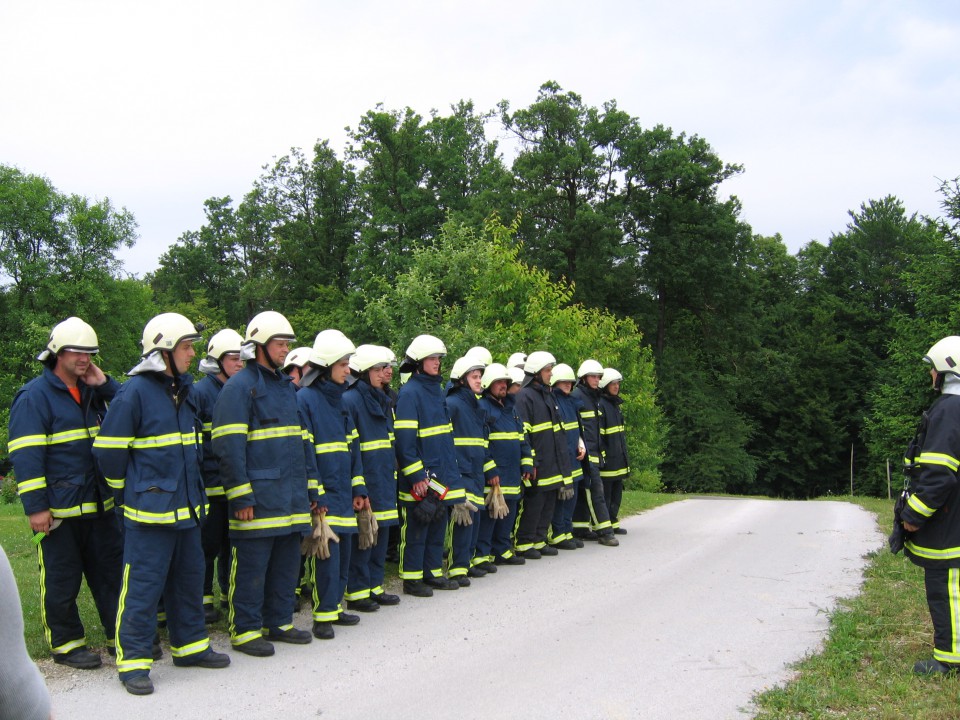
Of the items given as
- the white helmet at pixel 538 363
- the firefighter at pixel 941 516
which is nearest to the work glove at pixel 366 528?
the white helmet at pixel 538 363

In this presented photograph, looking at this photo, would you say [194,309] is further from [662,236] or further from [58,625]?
[58,625]

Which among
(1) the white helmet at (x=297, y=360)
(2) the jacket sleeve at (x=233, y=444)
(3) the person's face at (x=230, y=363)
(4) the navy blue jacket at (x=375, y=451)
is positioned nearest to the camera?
(2) the jacket sleeve at (x=233, y=444)

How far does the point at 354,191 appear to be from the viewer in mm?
51250

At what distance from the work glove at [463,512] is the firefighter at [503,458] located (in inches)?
35.2

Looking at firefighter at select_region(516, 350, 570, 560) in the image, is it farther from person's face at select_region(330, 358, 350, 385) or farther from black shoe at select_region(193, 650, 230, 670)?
black shoe at select_region(193, 650, 230, 670)

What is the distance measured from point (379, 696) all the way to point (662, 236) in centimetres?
3832

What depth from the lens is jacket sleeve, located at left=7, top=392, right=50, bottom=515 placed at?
5.86m

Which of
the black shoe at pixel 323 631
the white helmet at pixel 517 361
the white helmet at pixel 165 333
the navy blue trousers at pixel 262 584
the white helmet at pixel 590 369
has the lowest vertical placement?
the black shoe at pixel 323 631

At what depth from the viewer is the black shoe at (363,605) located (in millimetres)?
8000

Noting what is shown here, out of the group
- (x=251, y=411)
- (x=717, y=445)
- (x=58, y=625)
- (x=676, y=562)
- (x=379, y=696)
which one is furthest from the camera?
(x=717, y=445)

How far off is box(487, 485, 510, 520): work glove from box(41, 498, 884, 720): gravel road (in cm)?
72

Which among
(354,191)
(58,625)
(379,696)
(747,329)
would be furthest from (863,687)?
(354,191)

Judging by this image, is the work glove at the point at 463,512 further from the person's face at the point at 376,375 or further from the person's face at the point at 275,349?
the person's face at the point at 275,349

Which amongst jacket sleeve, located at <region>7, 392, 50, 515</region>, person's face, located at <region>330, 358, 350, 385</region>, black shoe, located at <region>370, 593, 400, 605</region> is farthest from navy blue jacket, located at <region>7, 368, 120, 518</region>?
black shoe, located at <region>370, 593, 400, 605</region>
